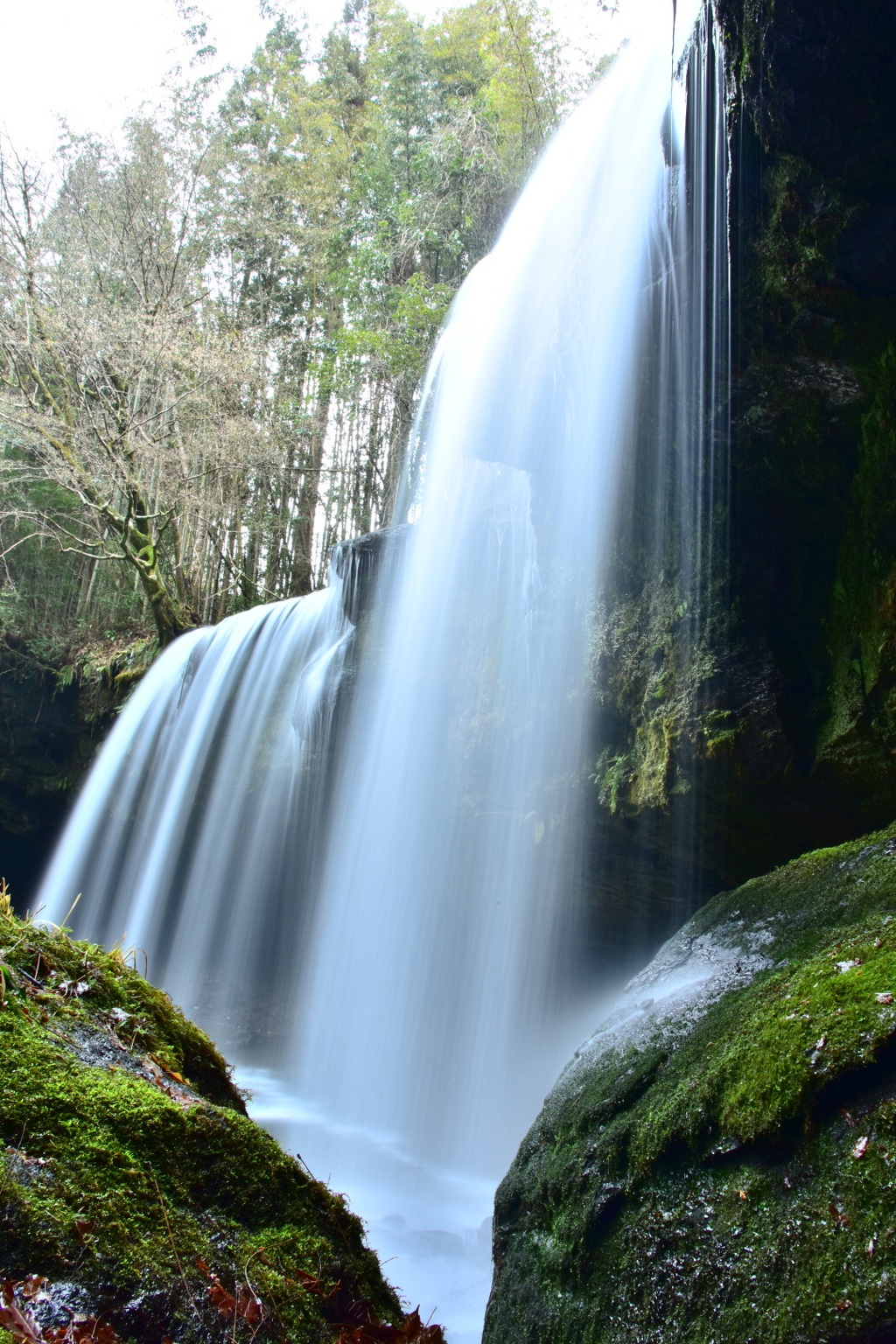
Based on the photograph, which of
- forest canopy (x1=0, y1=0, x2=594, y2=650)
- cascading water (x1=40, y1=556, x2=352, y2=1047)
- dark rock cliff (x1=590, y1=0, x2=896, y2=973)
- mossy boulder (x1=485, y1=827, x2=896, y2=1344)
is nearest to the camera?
mossy boulder (x1=485, y1=827, x2=896, y2=1344)

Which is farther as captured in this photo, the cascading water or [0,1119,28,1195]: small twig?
the cascading water

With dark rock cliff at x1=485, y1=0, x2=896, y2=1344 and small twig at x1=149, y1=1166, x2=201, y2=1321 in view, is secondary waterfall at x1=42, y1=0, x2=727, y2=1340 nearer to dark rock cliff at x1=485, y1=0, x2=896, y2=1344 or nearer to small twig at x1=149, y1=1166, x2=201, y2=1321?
dark rock cliff at x1=485, y1=0, x2=896, y2=1344

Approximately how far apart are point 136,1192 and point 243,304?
73.2ft

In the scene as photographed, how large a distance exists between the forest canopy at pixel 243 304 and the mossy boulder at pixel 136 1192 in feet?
43.8

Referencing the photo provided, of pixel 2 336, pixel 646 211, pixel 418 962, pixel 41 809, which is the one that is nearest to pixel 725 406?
pixel 646 211

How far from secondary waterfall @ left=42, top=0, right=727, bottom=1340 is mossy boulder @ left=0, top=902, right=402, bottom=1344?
3078mm

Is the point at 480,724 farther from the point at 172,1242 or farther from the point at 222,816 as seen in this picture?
the point at 172,1242

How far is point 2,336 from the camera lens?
1382 cm

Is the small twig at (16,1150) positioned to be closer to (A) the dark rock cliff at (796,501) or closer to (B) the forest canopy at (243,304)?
(A) the dark rock cliff at (796,501)

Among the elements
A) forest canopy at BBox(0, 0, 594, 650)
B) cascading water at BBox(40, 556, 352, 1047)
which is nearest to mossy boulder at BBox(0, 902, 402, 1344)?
cascading water at BBox(40, 556, 352, 1047)

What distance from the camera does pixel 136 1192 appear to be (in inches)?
67.1

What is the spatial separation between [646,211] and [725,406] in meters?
1.89

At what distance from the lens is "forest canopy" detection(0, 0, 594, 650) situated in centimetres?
1423

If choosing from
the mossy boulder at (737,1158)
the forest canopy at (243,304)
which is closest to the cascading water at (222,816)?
the forest canopy at (243,304)
